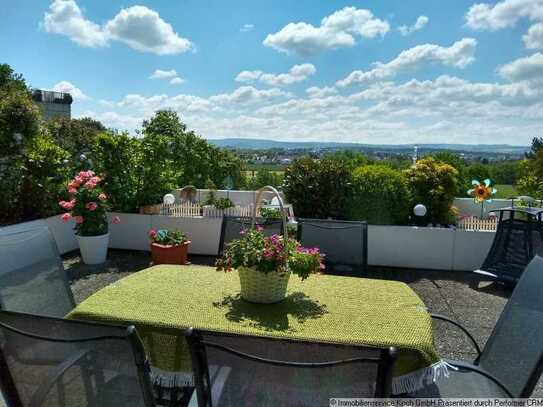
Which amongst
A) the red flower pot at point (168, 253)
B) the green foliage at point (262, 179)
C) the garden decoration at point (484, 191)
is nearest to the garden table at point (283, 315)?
the red flower pot at point (168, 253)

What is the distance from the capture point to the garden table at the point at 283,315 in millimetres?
1594

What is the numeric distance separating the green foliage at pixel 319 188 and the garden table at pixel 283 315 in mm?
3772

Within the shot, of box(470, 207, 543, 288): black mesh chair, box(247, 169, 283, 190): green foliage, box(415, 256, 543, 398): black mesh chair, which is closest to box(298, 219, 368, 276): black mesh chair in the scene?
box(415, 256, 543, 398): black mesh chair

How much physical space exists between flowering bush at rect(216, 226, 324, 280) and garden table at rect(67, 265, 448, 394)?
Result: 208 millimetres

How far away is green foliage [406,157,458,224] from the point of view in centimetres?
624

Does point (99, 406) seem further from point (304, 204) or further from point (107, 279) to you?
point (304, 204)

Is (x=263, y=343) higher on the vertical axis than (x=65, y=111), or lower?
lower

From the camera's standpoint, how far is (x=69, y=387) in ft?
4.22

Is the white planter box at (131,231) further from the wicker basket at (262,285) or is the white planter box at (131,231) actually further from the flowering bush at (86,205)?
the wicker basket at (262,285)

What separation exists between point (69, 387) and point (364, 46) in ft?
31.9

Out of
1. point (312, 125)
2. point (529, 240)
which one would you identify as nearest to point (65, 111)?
point (312, 125)

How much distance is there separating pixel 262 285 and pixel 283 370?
82cm

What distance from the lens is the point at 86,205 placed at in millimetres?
5133

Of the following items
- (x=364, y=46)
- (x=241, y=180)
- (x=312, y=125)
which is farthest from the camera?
(x=312, y=125)
